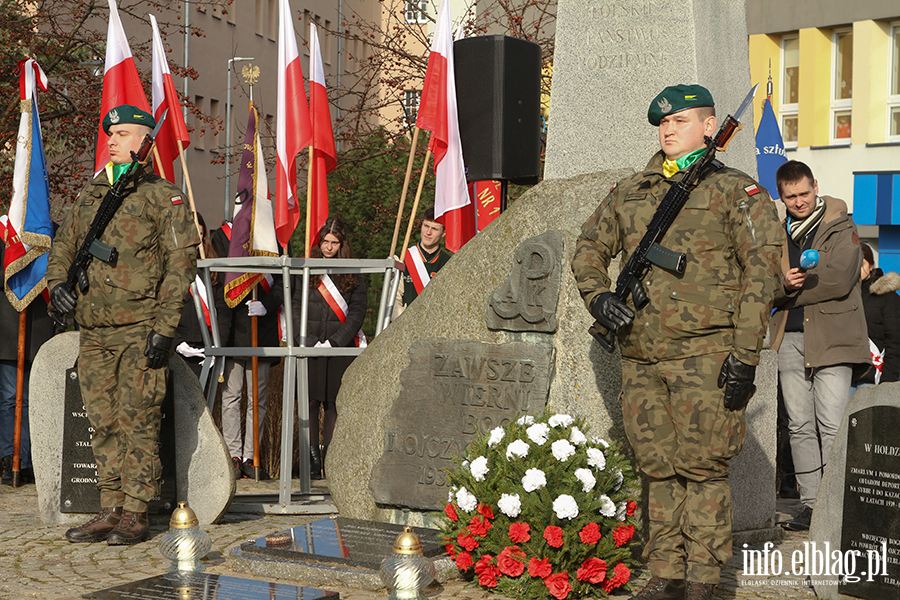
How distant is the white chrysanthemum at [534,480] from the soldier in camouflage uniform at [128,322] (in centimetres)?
241

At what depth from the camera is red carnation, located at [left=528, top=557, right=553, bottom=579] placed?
509 centimetres

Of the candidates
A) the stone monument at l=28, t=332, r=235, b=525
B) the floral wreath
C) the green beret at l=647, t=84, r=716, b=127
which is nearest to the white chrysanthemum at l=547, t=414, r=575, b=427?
the floral wreath

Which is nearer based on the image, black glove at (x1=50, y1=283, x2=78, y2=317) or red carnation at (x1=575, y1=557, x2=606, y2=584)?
red carnation at (x1=575, y1=557, x2=606, y2=584)

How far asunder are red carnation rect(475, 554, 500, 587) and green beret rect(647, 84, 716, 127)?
216 cm

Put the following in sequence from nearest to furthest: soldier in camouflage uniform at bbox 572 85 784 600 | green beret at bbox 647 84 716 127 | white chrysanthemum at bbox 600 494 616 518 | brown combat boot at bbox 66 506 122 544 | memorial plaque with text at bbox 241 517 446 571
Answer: soldier in camouflage uniform at bbox 572 85 784 600, green beret at bbox 647 84 716 127, white chrysanthemum at bbox 600 494 616 518, memorial plaque with text at bbox 241 517 446 571, brown combat boot at bbox 66 506 122 544

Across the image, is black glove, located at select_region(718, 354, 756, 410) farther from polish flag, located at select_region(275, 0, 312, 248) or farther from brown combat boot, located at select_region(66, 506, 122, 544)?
polish flag, located at select_region(275, 0, 312, 248)

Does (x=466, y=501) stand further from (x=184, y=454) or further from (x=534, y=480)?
(x=184, y=454)

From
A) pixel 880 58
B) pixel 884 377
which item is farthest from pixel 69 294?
pixel 880 58

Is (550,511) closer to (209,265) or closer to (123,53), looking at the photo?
(209,265)

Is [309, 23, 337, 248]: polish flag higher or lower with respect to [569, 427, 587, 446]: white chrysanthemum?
higher

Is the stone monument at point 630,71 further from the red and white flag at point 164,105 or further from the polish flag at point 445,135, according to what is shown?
the red and white flag at point 164,105

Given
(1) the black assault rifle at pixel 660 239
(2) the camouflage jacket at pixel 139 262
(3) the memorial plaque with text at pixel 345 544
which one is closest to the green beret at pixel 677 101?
(1) the black assault rifle at pixel 660 239

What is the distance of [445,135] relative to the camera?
8633 millimetres

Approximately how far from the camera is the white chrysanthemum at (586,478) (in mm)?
5121
